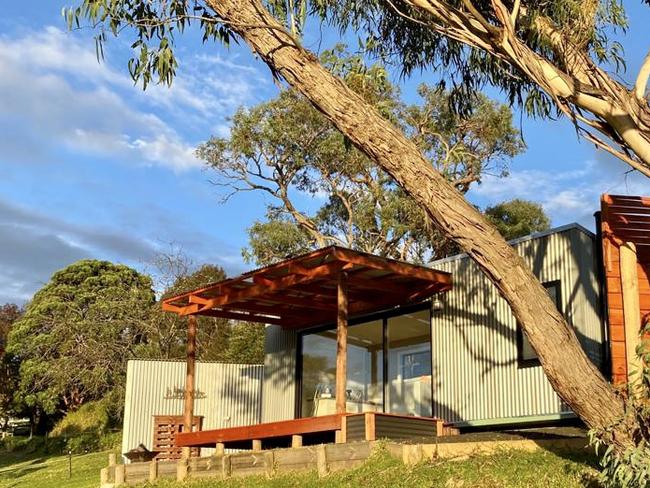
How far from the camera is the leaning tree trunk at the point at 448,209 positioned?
21.4 ft

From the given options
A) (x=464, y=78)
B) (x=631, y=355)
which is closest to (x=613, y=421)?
(x=631, y=355)

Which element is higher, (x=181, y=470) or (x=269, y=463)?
(x=269, y=463)

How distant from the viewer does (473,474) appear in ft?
28.2

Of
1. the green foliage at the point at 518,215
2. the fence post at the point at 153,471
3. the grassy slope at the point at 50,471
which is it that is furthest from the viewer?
the green foliage at the point at 518,215

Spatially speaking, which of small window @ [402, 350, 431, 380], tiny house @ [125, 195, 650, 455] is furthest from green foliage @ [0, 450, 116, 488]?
small window @ [402, 350, 431, 380]

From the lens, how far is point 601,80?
7.98 metres

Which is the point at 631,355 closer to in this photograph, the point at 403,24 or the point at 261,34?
the point at 403,24

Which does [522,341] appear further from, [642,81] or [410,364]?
[642,81]

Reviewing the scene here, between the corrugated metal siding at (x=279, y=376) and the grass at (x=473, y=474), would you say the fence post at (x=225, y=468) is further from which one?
the corrugated metal siding at (x=279, y=376)

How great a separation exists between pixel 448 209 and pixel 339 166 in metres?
19.6

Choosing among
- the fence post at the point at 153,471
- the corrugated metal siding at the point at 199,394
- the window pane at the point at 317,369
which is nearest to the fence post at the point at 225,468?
the fence post at the point at 153,471

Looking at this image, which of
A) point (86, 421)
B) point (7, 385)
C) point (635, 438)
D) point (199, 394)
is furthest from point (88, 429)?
point (635, 438)

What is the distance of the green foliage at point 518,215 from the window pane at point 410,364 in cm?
1518

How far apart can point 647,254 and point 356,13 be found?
537 centimetres
